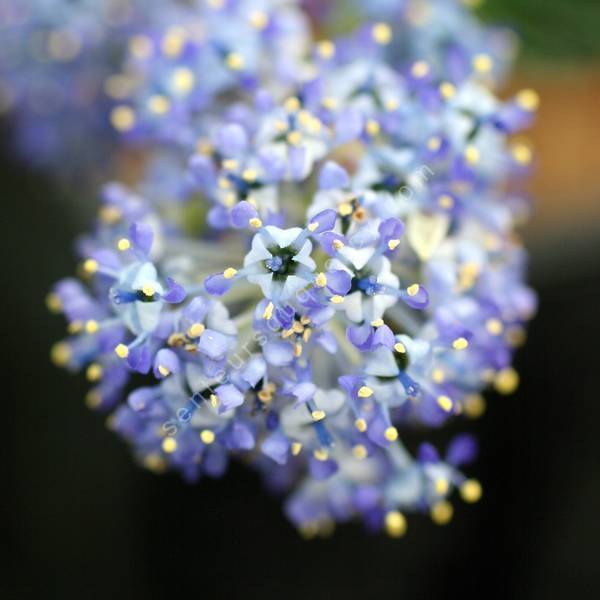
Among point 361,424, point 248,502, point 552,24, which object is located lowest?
point 248,502

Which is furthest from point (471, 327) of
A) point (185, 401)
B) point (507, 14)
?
point (507, 14)

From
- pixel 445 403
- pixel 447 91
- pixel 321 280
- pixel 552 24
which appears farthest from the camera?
pixel 552 24

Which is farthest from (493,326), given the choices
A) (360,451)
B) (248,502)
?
(248,502)

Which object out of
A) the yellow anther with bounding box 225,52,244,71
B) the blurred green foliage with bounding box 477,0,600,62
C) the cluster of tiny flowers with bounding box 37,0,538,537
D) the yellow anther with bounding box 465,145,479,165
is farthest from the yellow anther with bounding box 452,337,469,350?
the blurred green foliage with bounding box 477,0,600,62

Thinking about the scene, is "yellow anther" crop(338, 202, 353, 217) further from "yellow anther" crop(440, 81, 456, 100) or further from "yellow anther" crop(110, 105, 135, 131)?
"yellow anther" crop(110, 105, 135, 131)

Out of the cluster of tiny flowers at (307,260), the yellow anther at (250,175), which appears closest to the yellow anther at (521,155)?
the cluster of tiny flowers at (307,260)

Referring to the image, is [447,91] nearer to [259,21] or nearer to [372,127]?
[372,127]

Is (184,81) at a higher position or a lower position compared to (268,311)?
higher
